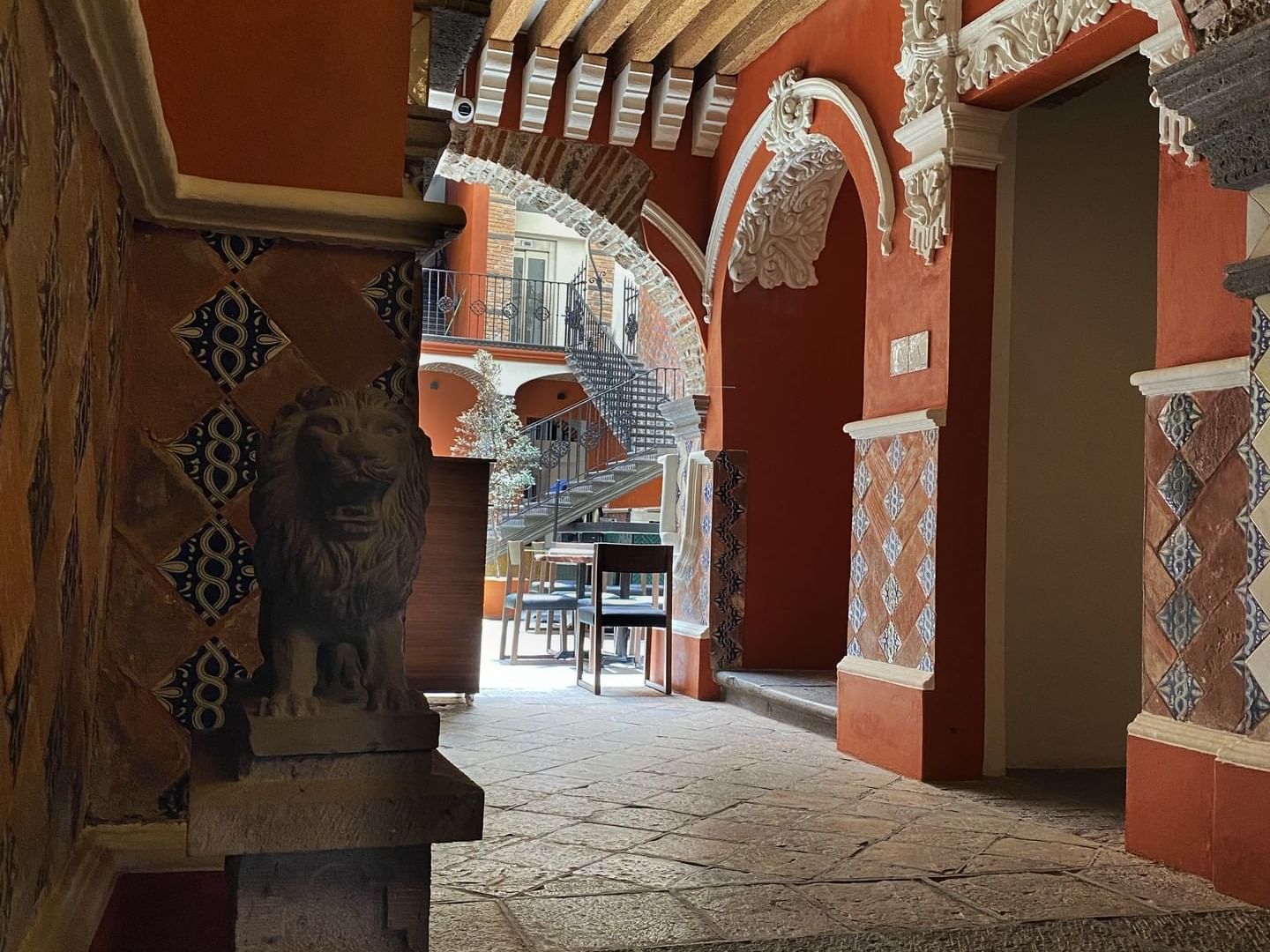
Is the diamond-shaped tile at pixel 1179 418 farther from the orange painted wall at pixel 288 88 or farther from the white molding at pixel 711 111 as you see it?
the white molding at pixel 711 111

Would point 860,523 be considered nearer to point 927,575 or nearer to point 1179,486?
point 927,575

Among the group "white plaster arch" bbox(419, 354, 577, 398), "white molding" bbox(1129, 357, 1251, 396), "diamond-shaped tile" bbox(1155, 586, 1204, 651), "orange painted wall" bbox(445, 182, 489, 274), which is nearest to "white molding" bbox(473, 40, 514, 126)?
"white molding" bbox(1129, 357, 1251, 396)

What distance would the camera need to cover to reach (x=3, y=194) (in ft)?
3.11

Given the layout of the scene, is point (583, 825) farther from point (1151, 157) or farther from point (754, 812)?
point (1151, 157)

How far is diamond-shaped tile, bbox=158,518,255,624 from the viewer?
6.31 ft

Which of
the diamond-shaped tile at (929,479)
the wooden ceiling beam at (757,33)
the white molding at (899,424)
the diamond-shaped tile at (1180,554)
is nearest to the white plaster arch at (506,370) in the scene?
the wooden ceiling beam at (757,33)

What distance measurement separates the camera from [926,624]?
15.6ft

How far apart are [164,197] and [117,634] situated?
2.20ft

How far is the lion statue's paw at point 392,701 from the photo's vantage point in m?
1.51

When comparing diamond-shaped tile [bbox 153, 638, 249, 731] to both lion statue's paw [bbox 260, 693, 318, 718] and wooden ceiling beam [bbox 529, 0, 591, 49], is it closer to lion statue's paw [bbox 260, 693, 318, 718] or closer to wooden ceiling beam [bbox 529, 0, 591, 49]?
lion statue's paw [bbox 260, 693, 318, 718]

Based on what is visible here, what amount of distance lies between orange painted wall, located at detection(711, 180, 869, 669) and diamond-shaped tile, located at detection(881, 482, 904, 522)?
1892 mm

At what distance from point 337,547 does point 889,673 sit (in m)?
3.80

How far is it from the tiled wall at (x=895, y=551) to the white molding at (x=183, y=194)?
126 inches

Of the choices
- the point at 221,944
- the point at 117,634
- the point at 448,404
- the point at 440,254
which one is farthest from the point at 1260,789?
the point at 440,254
